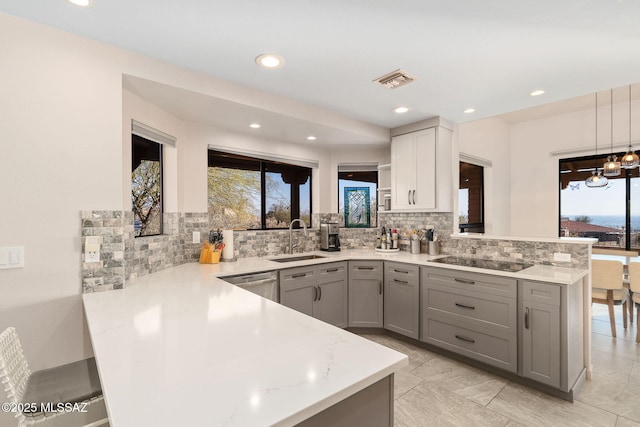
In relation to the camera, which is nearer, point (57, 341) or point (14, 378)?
point (14, 378)

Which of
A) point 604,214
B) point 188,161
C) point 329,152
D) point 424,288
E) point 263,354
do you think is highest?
point 329,152

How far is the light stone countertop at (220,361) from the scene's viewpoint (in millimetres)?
741

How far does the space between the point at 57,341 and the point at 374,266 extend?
2.66 m

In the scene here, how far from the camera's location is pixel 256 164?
3.54m

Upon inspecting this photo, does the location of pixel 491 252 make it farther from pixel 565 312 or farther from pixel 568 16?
pixel 568 16

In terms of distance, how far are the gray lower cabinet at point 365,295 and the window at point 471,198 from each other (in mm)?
2109

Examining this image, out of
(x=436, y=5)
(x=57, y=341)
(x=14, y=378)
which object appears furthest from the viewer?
(x=57, y=341)

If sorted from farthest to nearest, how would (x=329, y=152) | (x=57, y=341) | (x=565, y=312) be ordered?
(x=329, y=152)
(x=565, y=312)
(x=57, y=341)

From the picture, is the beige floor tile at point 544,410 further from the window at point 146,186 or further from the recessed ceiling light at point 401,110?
the window at point 146,186

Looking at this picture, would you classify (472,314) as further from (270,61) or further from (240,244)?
(270,61)

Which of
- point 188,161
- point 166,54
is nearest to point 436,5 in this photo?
point 166,54

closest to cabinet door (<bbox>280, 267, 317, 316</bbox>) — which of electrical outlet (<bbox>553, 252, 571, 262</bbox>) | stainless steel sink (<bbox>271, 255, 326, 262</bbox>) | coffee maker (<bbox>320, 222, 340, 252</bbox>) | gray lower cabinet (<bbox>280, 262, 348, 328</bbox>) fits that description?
gray lower cabinet (<bbox>280, 262, 348, 328</bbox>)

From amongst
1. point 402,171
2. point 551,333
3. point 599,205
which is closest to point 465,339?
point 551,333

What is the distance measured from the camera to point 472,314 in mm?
2627
